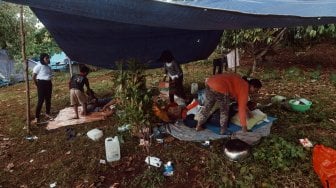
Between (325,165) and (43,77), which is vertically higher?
(43,77)

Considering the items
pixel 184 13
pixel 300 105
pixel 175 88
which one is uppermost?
pixel 184 13

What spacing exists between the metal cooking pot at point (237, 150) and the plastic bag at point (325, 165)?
717 millimetres

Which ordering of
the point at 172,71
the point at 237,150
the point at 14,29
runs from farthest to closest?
1. the point at 14,29
2. the point at 172,71
3. the point at 237,150

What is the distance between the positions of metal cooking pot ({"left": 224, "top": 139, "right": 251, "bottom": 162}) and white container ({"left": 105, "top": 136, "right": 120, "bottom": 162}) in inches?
52.5

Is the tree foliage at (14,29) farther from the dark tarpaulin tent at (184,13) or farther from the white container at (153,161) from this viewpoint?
the white container at (153,161)

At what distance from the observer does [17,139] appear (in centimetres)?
481

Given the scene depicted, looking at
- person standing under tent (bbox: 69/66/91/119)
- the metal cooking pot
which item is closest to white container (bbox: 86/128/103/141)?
person standing under tent (bbox: 69/66/91/119)

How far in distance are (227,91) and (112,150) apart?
1624 millimetres

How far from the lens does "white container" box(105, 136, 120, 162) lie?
3.72 meters

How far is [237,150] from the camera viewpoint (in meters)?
3.47

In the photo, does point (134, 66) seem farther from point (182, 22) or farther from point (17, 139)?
point (17, 139)

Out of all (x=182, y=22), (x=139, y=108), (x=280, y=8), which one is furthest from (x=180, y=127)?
(x=280, y=8)

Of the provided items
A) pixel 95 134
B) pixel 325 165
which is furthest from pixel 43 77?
pixel 325 165

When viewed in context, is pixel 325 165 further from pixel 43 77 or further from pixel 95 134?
pixel 43 77
